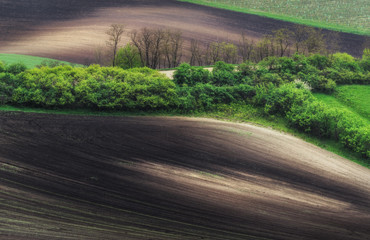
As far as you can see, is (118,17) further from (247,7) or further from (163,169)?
(163,169)

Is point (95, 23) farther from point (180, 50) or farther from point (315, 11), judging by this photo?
point (315, 11)

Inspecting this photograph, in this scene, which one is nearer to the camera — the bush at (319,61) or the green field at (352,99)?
the green field at (352,99)

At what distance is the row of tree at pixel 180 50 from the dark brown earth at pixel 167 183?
2223 centimetres

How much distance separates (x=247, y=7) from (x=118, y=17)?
38714 millimetres

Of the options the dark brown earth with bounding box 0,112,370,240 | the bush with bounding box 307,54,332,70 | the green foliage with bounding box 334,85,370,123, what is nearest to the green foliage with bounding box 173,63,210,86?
the dark brown earth with bounding box 0,112,370,240

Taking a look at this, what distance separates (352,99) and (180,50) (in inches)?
1320

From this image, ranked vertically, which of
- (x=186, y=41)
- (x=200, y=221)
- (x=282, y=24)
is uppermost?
(x=282, y=24)

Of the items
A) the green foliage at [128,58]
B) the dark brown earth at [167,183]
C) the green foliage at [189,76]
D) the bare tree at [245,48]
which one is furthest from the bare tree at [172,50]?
the dark brown earth at [167,183]

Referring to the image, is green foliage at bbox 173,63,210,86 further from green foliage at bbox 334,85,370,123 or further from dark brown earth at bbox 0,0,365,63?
green foliage at bbox 334,85,370,123

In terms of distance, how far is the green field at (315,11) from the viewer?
90.0m

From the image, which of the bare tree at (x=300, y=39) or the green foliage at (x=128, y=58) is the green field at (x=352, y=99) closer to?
the bare tree at (x=300, y=39)

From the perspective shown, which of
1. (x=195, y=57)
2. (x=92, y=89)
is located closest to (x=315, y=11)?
(x=195, y=57)

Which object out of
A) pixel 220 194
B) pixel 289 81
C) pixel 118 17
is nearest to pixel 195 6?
pixel 118 17

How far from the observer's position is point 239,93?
49.8m
